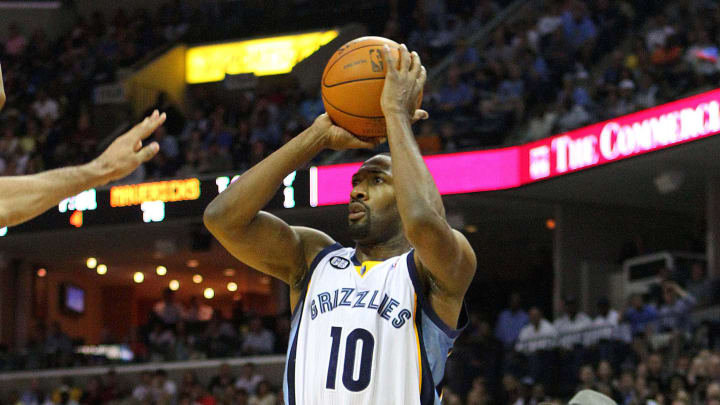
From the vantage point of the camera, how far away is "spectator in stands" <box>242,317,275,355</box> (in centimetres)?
1756

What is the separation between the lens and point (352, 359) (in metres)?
4.01

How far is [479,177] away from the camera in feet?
50.6

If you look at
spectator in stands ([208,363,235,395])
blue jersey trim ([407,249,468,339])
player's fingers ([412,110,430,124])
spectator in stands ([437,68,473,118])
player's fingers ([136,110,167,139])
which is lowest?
spectator in stands ([208,363,235,395])

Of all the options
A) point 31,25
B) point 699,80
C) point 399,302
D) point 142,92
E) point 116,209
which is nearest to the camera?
point 399,302

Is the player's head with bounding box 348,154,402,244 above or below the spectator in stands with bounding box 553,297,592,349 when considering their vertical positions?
above

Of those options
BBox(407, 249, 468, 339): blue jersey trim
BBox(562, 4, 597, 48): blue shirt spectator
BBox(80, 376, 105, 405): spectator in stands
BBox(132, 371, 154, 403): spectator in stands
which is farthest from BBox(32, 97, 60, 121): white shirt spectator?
BBox(407, 249, 468, 339): blue jersey trim

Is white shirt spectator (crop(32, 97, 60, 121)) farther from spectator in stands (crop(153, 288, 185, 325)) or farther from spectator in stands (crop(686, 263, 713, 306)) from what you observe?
spectator in stands (crop(686, 263, 713, 306))

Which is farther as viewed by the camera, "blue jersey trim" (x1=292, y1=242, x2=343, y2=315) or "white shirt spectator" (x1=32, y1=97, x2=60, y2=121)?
"white shirt spectator" (x1=32, y1=97, x2=60, y2=121)

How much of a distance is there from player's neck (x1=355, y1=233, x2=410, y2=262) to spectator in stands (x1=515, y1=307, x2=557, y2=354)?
394 inches

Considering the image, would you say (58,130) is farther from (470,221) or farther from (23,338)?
(470,221)

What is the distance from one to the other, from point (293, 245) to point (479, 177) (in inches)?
443

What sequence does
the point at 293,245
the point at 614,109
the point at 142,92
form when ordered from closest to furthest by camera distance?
the point at 293,245 < the point at 614,109 < the point at 142,92

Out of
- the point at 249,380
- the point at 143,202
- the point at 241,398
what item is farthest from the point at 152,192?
the point at 241,398

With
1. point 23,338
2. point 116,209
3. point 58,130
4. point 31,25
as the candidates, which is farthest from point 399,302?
point 31,25
